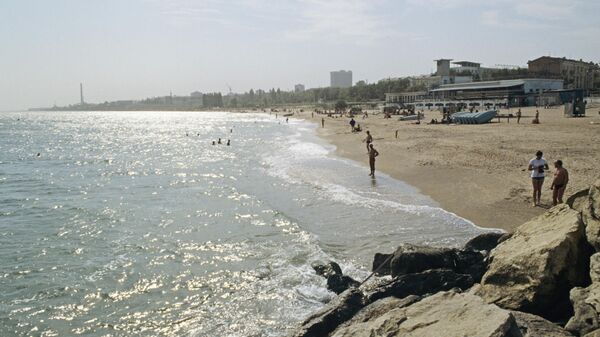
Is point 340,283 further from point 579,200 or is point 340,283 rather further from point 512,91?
point 512,91

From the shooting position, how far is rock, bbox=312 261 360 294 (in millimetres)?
9883

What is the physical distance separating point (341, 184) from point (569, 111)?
1385 inches

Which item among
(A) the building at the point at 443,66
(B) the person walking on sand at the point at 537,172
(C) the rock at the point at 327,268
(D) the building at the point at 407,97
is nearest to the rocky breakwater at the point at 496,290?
(C) the rock at the point at 327,268

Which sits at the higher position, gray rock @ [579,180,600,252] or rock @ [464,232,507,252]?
gray rock @ [579,180,600,252]

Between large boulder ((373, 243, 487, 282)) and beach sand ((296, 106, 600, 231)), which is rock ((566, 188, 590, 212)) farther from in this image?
beach sand ((296, 106, 600, 231))

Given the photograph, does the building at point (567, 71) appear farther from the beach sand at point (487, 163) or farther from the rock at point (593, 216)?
the rock at point (593, 216)

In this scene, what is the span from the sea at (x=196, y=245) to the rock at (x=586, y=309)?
4.70 m

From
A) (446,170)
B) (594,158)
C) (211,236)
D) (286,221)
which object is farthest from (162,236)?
(594,158)

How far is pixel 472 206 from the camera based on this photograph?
52.5 feet

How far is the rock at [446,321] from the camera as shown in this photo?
4.99m

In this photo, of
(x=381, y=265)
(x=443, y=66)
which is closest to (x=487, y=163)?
(x=381, y=265)

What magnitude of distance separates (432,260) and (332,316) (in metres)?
2.86

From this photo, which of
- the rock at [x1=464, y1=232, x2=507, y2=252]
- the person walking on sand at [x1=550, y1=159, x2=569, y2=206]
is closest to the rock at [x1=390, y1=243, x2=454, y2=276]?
the rock at [x1=464, y1=232, x2=507, y2=252]

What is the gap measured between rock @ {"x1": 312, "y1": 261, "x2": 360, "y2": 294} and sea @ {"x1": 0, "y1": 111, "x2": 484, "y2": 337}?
22cm
